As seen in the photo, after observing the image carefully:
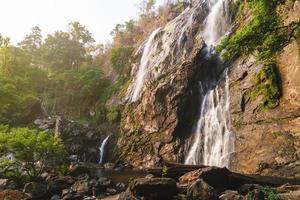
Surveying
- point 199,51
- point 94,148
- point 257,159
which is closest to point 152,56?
point 199,51

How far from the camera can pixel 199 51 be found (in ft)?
92.1

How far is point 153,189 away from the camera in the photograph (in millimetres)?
11320

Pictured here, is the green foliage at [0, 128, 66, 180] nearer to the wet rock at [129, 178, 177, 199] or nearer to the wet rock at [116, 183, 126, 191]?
the wet rock at [116, 183, 126, 191]

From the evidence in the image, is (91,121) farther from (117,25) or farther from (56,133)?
(117,25)

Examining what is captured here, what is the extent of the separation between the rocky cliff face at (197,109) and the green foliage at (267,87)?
10 cm

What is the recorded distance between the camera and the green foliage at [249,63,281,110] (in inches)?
831

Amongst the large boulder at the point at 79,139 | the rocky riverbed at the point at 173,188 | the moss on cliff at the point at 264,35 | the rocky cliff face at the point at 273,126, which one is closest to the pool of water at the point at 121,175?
the rocky riverbed at the point at 173,188

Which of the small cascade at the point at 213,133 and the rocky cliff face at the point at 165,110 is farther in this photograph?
the rocky cliff face at the point at 165,110

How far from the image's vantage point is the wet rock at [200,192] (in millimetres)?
10906

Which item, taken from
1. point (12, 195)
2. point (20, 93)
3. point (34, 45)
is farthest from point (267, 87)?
point (34, 45)

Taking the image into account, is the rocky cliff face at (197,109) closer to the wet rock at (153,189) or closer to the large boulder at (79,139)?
the large boulder at (79,139)

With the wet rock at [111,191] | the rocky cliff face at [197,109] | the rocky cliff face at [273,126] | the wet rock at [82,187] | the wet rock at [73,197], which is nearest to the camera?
the wet rock at [73,197]

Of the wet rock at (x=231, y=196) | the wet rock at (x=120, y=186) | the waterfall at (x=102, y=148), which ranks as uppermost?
the waterfall at (x=102, y=148)

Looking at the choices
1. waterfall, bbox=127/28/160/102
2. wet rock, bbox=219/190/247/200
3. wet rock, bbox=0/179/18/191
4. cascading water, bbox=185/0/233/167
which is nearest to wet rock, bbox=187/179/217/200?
wet rock, bbox=219/190/247/200
